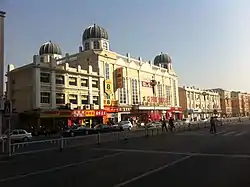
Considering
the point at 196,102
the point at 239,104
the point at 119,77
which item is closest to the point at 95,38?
the point at 119,77

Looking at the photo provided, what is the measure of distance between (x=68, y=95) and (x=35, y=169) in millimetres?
37669

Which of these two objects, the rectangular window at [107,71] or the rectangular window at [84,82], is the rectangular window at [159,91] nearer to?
the rectangular window at [107,71]

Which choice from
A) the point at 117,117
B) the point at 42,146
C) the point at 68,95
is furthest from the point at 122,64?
the point at 42,146

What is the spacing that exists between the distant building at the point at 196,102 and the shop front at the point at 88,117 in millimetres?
39533

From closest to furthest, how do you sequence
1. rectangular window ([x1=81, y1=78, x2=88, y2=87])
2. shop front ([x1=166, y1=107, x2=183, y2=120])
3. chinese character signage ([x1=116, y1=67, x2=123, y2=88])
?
rectangular window ([x1=81, y1=78, x2=88, y2=87]) < chinese character signage ([x1=116, y1=67, x2=123, y2=88]) < shop front ([x1=166, y1=107, x2=183, y2=120])

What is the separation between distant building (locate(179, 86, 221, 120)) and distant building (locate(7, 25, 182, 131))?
11.5 m

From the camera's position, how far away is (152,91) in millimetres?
70062

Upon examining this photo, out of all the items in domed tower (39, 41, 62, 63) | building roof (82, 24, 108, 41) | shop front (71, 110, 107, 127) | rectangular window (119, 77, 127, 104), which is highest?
building roof (82, 24, 108, 41)

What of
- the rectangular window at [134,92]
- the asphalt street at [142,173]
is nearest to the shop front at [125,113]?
the rectangular window at [134,92]

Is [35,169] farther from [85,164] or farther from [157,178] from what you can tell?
[157,178]

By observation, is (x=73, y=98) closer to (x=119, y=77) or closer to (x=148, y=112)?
(x=119, y=77)

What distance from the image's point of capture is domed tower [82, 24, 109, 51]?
59969mm

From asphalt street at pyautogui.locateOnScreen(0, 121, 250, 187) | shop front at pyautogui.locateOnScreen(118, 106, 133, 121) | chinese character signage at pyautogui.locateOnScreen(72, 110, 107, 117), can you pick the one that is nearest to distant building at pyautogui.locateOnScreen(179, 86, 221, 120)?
shop front at pyautogui.locateOnScreen(118, 106, 133, 121)

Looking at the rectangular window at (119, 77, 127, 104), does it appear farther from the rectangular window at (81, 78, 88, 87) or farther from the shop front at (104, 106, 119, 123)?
the rectangular window at (81, 78, 88, 87)
